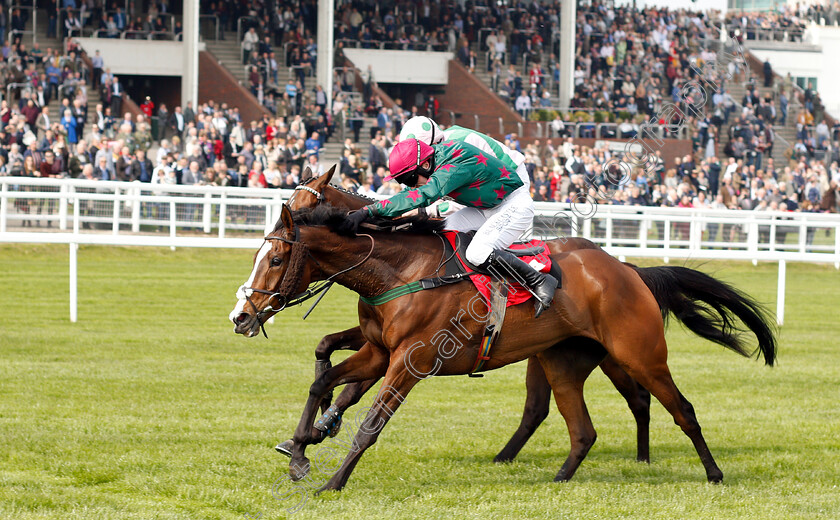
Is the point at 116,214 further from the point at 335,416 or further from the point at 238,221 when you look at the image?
the point at 335,416

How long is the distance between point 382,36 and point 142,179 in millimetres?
13595

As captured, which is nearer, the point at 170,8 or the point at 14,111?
the point at 14,111

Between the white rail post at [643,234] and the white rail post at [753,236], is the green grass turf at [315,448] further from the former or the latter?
the white rail post at [643,234]

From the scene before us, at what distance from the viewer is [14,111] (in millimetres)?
18672

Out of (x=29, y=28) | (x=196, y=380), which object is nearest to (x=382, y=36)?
(x=29, y=28)

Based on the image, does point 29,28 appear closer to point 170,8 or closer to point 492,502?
point 170,8

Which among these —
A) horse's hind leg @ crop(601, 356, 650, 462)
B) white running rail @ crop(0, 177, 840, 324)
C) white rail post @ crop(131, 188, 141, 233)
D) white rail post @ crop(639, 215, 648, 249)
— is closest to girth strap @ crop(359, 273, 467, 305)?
horse's hind leg @ crop(601, 356, 650, 462)

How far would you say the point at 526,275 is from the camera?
5707 millimetres

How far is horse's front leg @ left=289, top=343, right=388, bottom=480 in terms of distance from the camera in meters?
5.59

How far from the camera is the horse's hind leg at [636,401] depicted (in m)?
6.41

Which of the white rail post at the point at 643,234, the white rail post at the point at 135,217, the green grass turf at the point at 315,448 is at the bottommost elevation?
the green grass turf at the point at 315,448

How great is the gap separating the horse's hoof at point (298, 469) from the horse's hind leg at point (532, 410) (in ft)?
4.08

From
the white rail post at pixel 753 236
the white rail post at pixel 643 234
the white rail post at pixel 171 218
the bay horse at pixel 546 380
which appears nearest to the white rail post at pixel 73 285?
the white rail post at pixel 171 218

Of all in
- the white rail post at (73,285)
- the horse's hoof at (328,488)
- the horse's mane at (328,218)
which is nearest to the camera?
the horse's hoof at (328,488)
